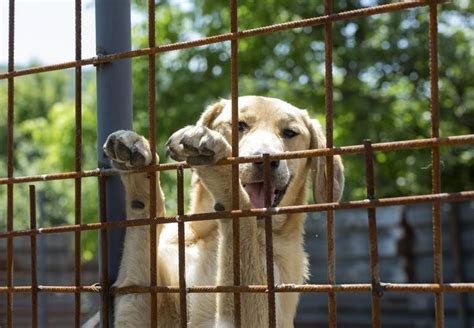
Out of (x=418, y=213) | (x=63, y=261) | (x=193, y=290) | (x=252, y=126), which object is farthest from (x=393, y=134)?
(x=193, y=290)

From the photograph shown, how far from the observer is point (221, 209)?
317 cm

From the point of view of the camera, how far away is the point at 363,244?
12.9 metres

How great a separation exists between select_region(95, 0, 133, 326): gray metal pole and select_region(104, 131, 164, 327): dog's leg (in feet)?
0.28

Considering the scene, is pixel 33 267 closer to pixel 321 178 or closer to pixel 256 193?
pixel 256 193

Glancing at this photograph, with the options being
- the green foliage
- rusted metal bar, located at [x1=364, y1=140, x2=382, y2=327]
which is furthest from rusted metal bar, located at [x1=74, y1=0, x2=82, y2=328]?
the green foliage

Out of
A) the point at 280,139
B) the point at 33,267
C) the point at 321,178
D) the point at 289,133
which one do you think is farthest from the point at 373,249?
the point at 289,133

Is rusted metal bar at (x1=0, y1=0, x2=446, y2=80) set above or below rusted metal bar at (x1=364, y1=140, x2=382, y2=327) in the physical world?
above

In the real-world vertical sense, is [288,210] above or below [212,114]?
below

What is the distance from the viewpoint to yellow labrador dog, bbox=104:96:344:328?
302cm

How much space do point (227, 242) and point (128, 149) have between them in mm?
520

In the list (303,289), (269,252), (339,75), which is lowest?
(303,289)

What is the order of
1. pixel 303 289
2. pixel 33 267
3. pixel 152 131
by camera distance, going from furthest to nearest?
pixel 33 267
pixel 152 131
pixel 303 289

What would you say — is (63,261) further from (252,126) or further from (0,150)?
(0,150)

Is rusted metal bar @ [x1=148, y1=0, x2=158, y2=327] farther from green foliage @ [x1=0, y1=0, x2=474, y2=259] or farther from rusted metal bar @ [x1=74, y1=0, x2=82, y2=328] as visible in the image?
green foliage @ [x1=0, y1=0, x2=474, y2=259]
